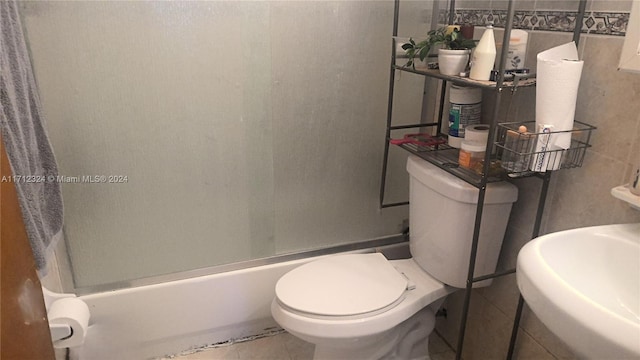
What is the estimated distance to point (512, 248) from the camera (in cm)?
141

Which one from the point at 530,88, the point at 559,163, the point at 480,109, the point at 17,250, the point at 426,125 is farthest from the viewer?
the point at 426,125

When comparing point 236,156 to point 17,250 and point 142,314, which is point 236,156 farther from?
point 17,250

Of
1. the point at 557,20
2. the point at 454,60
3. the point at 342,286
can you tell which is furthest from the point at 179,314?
the point at 557,20

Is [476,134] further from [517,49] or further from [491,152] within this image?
[517,49]

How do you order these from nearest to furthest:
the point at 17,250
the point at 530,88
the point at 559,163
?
1. the point at 17,250
2. the point at 559,163
3. the point at 530,88

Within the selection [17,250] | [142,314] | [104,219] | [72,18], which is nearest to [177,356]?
[142,314]

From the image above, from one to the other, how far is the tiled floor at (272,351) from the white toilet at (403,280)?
0.74 ft

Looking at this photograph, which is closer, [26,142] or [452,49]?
[26,142]

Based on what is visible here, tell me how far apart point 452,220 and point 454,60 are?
486 millimetres

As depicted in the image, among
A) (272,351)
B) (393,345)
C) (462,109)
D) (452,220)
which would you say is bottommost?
(272,351)

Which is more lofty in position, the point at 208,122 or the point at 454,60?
the point at 454,60

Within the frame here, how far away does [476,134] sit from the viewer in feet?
4.17

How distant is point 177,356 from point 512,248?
1317 millimetres

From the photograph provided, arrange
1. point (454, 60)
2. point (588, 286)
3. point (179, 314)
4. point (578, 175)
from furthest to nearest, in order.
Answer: point (179, 314) < point (454, 60) < point (578, 175) < point (588, 286)
